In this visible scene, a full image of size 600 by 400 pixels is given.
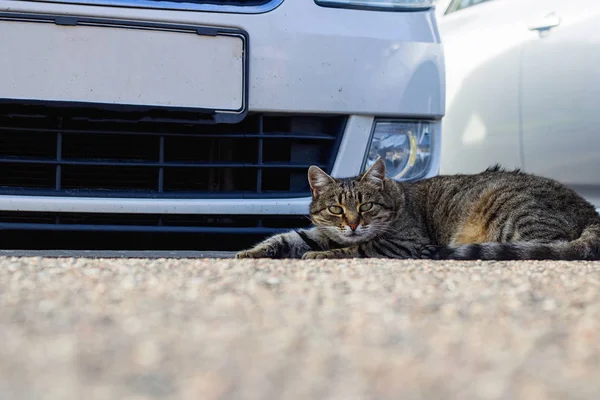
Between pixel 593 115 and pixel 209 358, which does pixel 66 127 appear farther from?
pixel 593 115

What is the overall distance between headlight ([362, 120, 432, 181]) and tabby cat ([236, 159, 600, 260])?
0.19ft

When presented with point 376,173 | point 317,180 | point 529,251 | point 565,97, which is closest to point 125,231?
point 317,180

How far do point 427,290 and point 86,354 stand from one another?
114cm

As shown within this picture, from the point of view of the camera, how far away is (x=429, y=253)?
4598 millimetres

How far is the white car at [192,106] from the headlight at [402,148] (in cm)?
2

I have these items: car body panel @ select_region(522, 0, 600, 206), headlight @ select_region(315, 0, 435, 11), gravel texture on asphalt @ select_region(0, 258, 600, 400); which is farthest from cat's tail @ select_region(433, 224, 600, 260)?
car body panel @ select_region(522, 0, 600, 206)

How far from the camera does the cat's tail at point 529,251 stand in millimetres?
4043

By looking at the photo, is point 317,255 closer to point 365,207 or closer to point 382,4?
point 365,207

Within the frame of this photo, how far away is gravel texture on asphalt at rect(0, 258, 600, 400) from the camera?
5.41 feet

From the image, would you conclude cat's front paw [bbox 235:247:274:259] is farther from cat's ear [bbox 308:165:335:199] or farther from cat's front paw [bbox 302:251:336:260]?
cat's ear [bbox 308:165:335:199]

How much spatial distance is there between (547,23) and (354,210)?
1.57m

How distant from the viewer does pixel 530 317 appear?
7.69 ft

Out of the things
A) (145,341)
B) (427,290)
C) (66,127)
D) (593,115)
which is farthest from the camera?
(593,115)

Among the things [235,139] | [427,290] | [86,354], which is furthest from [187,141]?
[86,354]
